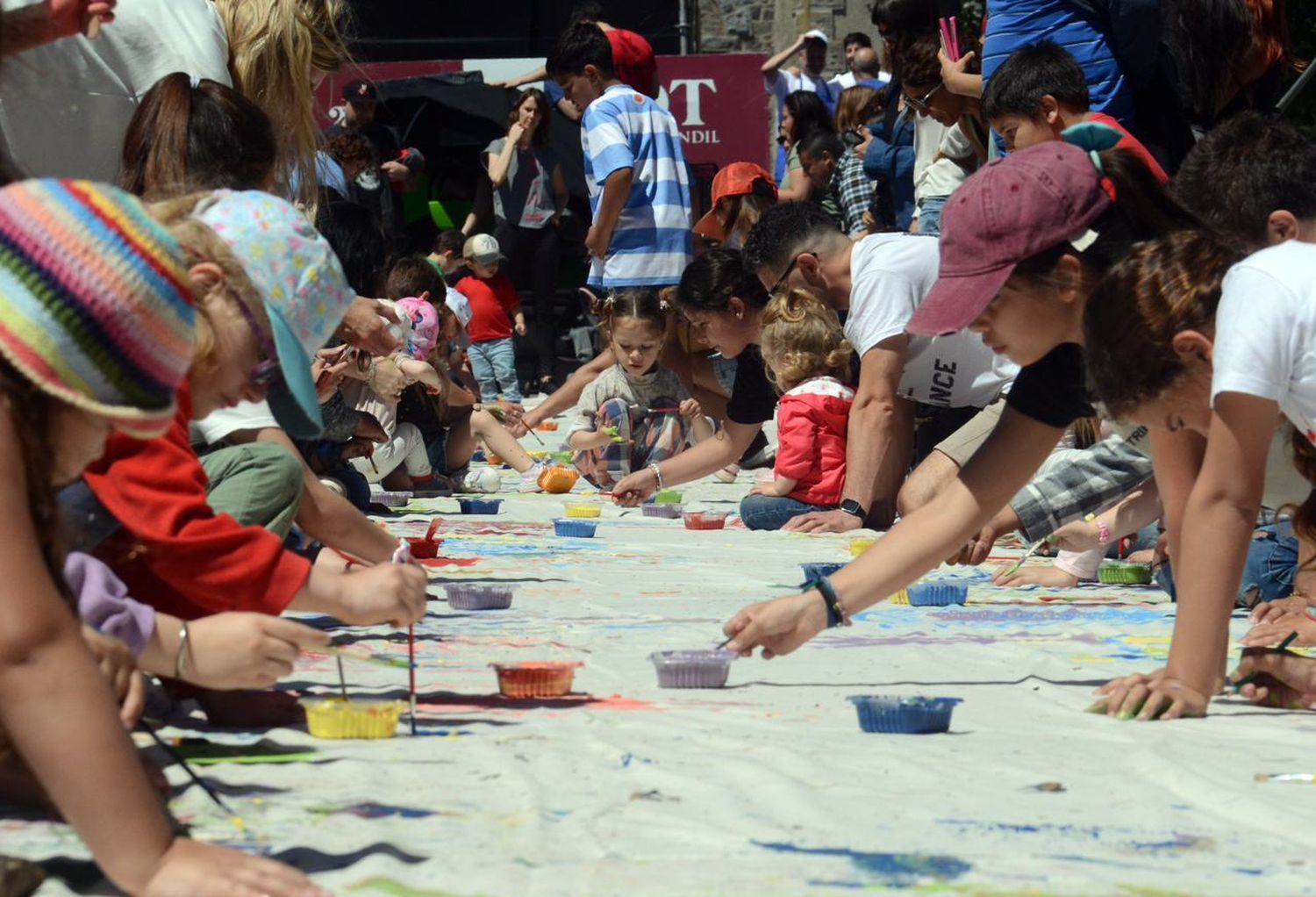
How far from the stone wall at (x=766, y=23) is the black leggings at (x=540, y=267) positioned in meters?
4.94

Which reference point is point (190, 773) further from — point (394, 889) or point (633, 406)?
point (633, 406)

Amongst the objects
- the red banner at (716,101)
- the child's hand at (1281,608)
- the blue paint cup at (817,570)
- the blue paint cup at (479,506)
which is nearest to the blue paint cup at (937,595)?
the blue paint cup at (817,570)

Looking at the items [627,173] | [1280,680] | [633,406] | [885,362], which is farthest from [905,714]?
[627,173]

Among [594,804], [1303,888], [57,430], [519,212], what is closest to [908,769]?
[594,804]

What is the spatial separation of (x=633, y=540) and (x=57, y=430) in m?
4.58

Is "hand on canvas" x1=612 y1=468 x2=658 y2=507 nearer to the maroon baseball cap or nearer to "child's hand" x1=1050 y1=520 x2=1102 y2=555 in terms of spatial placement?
"child's hand" x1=1050 y1=520 x2=1102 y2=555

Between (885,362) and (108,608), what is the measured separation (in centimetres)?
428

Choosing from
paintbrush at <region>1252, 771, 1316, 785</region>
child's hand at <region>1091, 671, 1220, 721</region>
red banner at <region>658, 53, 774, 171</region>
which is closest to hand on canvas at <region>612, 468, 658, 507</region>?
child's hand at <region>1091, 671, 1220, 721</region>

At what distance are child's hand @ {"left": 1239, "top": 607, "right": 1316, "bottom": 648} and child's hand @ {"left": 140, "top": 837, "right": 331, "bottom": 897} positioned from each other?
2342 millimetres

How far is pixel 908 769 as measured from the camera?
9.29 ft

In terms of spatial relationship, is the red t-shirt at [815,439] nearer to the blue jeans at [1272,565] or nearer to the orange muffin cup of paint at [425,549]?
the orange muffin cup of paint at [425,549]

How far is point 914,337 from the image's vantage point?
6688mm

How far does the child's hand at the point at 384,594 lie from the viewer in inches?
118

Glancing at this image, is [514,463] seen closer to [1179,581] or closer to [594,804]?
[1179,581]
